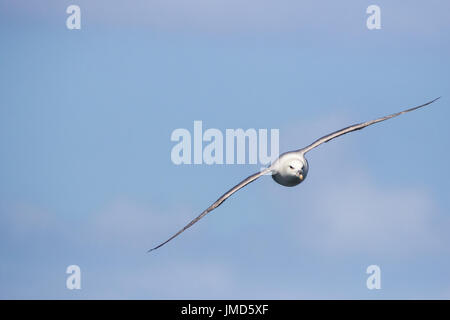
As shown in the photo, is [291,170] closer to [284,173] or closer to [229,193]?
[284,173]

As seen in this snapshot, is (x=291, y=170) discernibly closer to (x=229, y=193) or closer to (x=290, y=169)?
(x=290, y=169)

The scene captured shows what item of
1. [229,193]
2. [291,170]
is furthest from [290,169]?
[229,193]

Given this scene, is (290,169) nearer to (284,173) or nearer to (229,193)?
(284,173)
